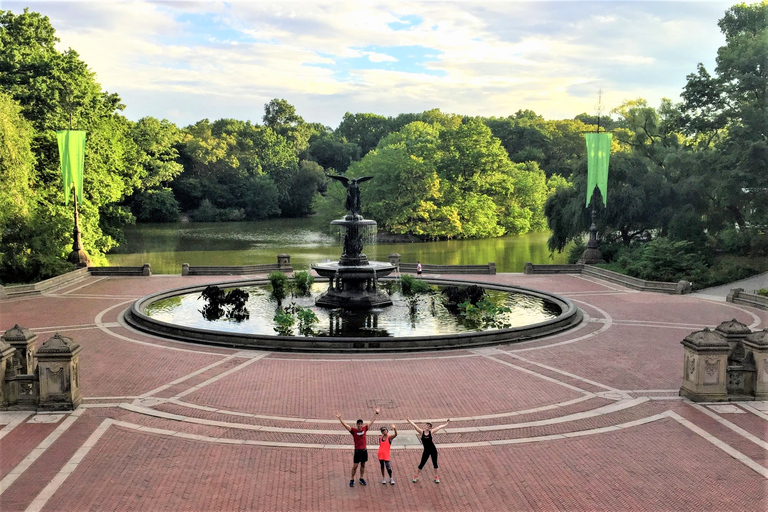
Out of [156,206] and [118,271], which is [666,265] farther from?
[156,206]

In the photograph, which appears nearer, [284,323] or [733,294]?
[284,323]

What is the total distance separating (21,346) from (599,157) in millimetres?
33002

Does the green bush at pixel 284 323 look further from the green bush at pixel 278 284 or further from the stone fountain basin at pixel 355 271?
the green bush at pixel 278 284

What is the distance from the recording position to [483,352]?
20.1 m

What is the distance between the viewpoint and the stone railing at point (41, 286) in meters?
30.4

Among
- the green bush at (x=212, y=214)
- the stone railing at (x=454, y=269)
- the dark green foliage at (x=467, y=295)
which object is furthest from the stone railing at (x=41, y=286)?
the green bush at (x=212, y=214)

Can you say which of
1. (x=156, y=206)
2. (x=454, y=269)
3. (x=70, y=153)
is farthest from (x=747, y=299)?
(x=156, y=206)

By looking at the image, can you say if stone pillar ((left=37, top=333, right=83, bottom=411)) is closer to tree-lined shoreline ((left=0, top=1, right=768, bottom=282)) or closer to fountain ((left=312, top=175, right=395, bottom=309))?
fountain ((left=312, top=175, right=395, bottom=309))

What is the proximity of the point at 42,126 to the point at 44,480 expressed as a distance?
3833 centimetres

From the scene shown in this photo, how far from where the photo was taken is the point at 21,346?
15828 mm

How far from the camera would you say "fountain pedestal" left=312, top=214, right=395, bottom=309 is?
26.6m

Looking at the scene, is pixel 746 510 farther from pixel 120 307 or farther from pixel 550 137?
pixel 550 137

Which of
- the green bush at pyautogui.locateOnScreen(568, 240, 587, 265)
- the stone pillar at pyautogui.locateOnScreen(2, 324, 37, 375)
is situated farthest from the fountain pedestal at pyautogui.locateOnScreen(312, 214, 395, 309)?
the green bush at pyautogui.locateOnScreen(568, 240, 587, 265)

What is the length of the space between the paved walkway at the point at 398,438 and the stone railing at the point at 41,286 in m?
11.6
